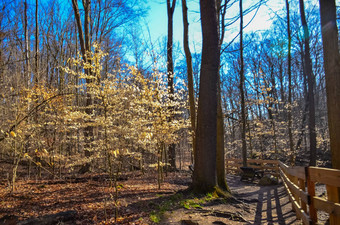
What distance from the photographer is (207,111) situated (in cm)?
573

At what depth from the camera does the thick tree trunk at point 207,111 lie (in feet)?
18.4

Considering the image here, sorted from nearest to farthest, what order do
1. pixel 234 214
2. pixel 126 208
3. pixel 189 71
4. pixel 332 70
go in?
1. pixel 332 70
2. pixel 234 214
3. pixel 126 208
4. pixel 189 71

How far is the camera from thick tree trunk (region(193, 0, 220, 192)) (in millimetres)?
5609

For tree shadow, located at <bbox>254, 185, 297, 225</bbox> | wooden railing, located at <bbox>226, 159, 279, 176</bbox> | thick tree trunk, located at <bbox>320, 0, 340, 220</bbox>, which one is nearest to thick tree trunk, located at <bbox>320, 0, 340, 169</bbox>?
thick tree trunk, located at <bbox>320, 0, 340, 220</bbox>

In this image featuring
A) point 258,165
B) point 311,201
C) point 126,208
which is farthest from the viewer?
point 258,165

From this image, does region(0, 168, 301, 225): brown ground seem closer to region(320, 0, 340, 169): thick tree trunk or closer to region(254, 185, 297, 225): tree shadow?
region(254, 185, 297, 225): tree shadow

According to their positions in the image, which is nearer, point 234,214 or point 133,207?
point 234,214

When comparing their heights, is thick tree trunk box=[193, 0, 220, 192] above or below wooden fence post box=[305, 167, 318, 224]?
above

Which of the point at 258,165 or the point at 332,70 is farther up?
the point at 332,70

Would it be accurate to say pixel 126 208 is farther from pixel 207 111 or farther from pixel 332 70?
pixel 332 70

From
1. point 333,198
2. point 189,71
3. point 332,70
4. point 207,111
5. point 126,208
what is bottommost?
point 126,208

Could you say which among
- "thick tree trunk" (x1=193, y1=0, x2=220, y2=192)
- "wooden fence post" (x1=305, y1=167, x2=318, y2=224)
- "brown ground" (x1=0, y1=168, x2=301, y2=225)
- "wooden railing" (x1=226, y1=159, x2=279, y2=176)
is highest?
"thick tree trunk" (x1=193, y1=0, x2=220, y2=192)

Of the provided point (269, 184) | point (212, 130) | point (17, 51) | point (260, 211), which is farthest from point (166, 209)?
point (17, 51)

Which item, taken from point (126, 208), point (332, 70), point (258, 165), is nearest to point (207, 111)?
point (332, 70)
